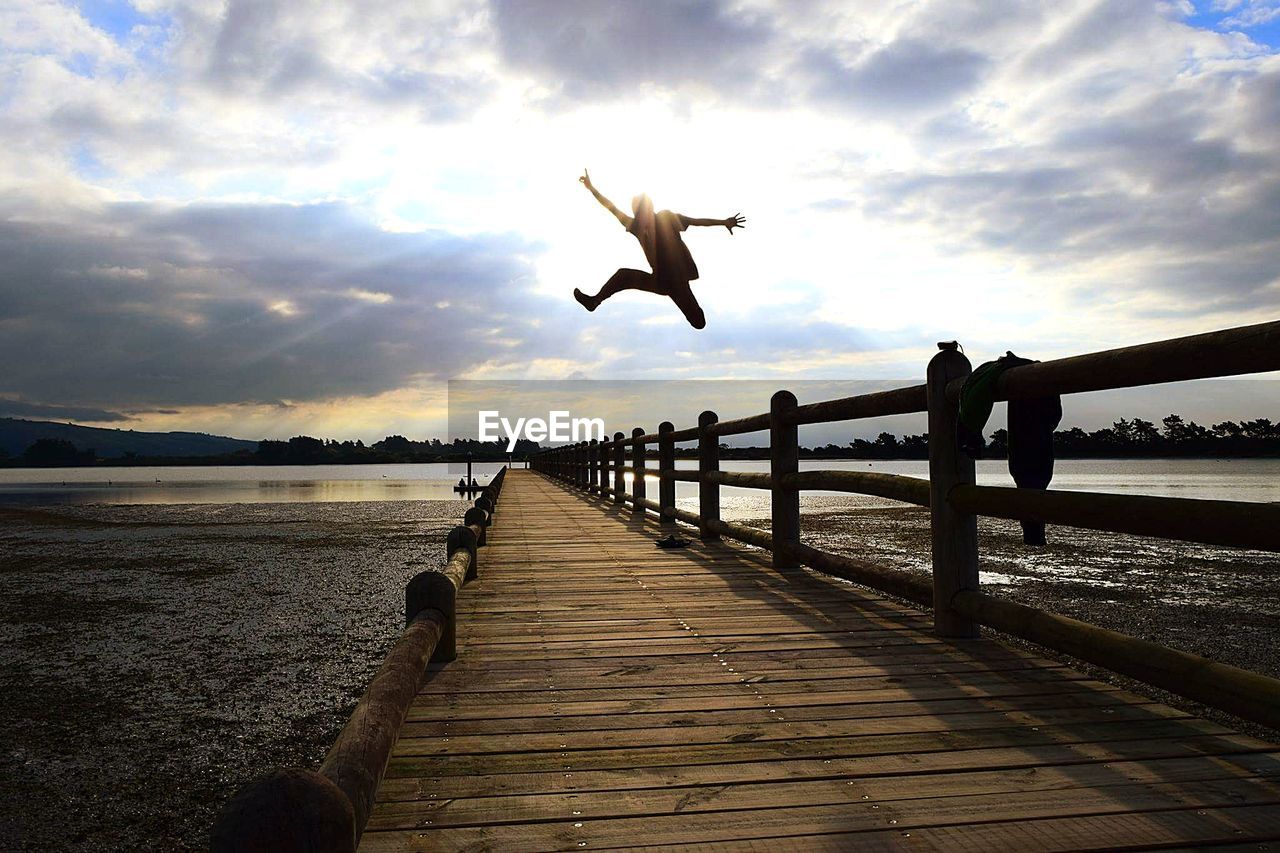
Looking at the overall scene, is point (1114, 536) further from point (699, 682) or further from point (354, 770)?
point (354, 770)

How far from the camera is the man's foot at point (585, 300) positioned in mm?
6410

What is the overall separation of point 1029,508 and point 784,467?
10.3 feet

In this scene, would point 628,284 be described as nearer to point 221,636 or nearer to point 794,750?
point 794,750

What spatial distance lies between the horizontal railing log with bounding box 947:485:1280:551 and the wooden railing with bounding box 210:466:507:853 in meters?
2.13

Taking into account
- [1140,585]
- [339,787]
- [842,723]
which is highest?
[339,787]

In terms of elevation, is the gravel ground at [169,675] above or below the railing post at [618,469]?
below

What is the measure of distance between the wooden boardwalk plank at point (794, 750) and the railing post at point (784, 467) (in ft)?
6.53

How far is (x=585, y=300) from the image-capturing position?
21.3ft

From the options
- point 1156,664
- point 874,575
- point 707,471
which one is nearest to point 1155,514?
point 1156,664

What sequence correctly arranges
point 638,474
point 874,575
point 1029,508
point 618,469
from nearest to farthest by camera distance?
1. point 1029,508
2. point 874,575
3. point 638,474
4. point 618,469

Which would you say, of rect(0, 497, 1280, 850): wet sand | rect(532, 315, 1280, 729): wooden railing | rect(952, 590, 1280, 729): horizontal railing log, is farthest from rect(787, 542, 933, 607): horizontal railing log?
rect(0, 497, 1280, 850): wet sand

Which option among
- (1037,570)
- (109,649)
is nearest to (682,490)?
(1037,570)

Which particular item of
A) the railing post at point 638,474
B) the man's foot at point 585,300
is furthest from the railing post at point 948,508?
the railing post at point 638,474

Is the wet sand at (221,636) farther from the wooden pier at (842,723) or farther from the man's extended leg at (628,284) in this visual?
the man's extended leg at (628,284)
